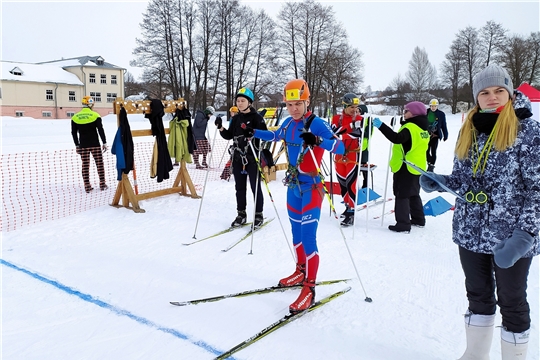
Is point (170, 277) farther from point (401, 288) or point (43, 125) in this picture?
point (43, 125)

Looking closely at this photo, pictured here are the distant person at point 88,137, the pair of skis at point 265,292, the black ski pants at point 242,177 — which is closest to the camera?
the pair of skis at point 265,292

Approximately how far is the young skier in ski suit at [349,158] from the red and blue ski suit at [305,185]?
2.29 m

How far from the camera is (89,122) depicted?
7527 mm

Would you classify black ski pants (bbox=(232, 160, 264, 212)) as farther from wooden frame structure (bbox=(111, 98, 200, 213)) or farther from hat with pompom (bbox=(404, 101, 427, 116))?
hat with pompom (bbox=(404, 101, 427, 116))

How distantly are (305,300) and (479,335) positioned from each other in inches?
51.2

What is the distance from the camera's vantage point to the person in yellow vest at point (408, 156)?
16.8 ft

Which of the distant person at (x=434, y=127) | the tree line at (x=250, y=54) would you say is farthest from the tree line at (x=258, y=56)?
the distant person at (x=434, y=127)

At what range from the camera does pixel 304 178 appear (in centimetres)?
341

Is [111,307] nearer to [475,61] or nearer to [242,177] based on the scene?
[242,177]

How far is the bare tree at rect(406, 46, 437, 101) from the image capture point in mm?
50978

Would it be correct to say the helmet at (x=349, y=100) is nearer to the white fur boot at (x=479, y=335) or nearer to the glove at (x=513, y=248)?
the white fur boot at (x=479, y=335)

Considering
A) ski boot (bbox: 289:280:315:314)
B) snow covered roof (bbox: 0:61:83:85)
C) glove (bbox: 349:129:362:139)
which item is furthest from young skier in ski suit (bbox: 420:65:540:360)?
snow covered roof (bbox: 0:61:83:85)

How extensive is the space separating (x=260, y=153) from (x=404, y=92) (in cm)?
4635

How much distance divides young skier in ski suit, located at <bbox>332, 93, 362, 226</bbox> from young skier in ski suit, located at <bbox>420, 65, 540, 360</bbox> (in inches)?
134
